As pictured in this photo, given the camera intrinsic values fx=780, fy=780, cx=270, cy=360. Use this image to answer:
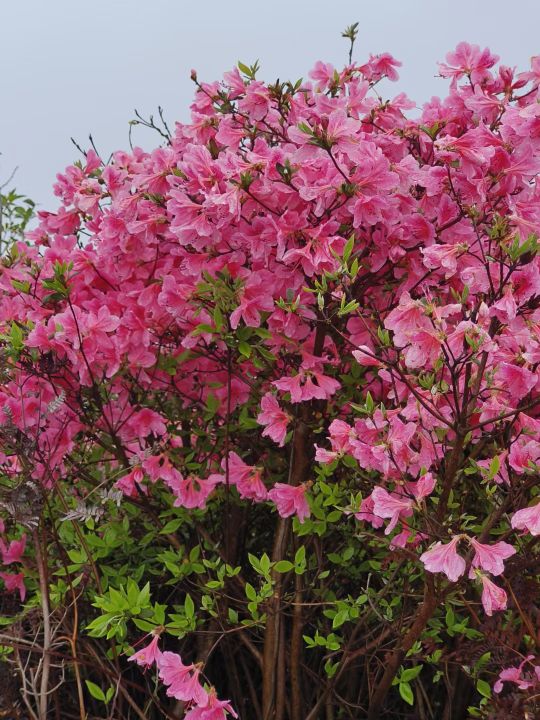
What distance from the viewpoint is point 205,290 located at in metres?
2.18

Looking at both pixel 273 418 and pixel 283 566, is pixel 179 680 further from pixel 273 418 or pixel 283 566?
pixel 273 418

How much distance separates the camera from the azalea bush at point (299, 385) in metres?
1.88

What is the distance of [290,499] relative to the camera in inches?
90.3

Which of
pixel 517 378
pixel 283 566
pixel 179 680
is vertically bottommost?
pixel 179 680

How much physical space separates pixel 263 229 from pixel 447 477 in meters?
0.86

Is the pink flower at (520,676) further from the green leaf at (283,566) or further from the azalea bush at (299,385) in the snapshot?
the green leaf at (283,566)

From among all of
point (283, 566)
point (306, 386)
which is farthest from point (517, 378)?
point (283, 566)

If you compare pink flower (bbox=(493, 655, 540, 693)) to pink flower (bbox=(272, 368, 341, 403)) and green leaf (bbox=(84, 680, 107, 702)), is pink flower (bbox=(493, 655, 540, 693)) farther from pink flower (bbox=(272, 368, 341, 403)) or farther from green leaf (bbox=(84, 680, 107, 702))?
green leaf (bbox=(84, 680, 107, 702))

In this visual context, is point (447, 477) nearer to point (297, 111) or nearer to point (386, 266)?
point (386, 266)

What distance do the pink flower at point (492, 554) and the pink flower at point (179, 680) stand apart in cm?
82

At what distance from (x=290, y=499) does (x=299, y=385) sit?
0.34 meters

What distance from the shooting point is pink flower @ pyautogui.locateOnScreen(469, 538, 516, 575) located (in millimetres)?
1644

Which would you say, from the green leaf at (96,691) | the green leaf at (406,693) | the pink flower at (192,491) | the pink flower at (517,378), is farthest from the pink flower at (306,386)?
the green leaf at (96,691)

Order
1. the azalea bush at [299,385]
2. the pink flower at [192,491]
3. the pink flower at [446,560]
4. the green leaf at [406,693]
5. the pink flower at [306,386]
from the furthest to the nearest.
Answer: the pink flower at [192,491]
the green leaf at [406,693]
the pink flower at [306,386]
the azalea bush at [299,385]
the pink flower at [446,560]
